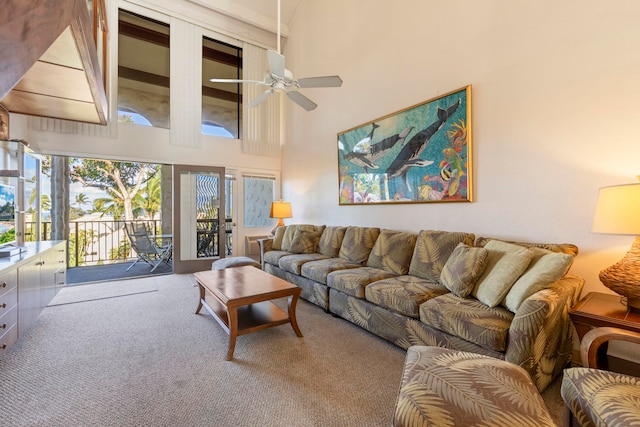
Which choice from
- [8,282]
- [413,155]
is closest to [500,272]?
[413,155]

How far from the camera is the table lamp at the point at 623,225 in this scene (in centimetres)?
159

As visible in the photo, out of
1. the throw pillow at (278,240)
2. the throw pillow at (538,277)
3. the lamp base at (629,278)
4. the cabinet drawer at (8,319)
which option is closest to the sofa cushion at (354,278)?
the throw pillow at (538,277)

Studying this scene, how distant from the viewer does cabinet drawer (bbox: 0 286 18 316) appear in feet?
6.55

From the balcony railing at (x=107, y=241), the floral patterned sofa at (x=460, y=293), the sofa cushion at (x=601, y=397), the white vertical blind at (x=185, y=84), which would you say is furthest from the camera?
the balcony railing at (x=107, y=241)

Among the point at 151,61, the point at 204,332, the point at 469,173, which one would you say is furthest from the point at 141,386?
the point at 151,61

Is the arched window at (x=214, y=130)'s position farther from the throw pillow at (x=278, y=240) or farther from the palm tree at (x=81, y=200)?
the palm tree at (x=81, y=200)

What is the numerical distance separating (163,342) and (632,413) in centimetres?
288

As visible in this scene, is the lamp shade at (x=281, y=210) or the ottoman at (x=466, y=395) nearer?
the ottoman at (x=466, y=395)

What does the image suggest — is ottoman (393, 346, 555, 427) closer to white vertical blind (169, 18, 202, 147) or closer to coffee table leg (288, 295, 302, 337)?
coffee table leg (288, 295, 302, 337)

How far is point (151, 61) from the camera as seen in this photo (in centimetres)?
518

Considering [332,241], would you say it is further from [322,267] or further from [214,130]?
[214,130]

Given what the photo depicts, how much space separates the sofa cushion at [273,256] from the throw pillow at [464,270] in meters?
2.40

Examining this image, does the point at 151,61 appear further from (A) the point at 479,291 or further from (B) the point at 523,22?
(A) the point at 479,291

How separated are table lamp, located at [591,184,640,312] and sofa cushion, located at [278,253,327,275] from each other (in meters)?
2.74
